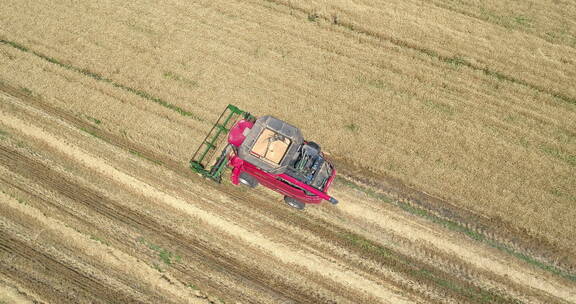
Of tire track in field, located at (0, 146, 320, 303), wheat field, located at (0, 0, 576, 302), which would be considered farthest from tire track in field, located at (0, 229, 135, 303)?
wheat field, located at (0, 0, 576, 302)

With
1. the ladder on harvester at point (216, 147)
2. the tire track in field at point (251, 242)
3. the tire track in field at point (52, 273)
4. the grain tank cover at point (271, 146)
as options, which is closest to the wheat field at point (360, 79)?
the ladder on harvester at point (216, 147)

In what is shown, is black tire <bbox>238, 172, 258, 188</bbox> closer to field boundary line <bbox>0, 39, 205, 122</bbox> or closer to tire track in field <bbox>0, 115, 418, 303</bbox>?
tire track in field <bbox>0, 115, 418, 303</bbox>

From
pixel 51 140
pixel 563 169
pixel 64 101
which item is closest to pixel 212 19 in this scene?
pixel 64 101

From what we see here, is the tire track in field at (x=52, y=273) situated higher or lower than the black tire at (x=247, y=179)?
lower

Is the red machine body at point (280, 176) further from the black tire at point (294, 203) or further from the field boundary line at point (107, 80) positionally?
the field boundary line at point (107, 80)

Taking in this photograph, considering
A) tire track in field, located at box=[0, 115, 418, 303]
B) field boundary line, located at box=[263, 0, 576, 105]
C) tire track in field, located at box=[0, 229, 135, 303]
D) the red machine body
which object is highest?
field boundary line, located at box=[263, 0, 576, 105]

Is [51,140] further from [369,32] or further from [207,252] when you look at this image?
[369,32]

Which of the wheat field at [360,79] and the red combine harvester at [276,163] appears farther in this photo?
the wheat field at [360,79]
